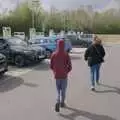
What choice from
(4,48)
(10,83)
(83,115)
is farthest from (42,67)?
(83,115)

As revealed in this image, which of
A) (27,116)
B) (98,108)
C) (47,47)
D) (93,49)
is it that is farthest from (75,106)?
(47,47)

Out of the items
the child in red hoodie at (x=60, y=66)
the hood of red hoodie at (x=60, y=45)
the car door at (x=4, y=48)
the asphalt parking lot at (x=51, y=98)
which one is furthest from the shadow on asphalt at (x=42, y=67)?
the hood of red hoodie at (x=60, y=45)

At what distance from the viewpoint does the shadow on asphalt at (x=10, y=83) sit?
12367mm

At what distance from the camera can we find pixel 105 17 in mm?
100188

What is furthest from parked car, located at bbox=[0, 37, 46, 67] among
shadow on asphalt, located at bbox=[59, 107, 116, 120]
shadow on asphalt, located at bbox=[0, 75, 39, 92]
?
shadow on asphalt, located at bbox=[59, 107, 116, 120]

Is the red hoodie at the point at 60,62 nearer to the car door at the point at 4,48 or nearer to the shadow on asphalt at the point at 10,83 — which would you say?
the shadow on asphalt at the point at 10,83

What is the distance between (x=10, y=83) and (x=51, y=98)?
333 centimetres

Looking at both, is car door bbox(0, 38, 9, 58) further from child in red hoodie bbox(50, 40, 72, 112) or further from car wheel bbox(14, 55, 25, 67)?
child in red hoodie bbox(50, 40, 72, 112)

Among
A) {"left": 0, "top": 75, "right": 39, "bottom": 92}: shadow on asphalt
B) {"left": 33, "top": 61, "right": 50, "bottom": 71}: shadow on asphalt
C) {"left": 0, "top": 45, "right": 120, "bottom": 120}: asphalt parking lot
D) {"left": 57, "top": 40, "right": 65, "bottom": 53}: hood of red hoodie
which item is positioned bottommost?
{"left": 33, "top": 61, "right": 50, "bottom": 71}: shadow on asphalt

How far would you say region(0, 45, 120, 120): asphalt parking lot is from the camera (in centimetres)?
842

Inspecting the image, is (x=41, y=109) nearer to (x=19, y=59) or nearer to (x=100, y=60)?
(x=100, y=60)

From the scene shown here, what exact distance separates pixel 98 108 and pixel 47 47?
54.2 feet

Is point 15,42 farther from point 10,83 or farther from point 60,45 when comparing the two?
point 60,45

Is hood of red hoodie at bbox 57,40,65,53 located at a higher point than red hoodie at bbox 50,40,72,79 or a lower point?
higher
